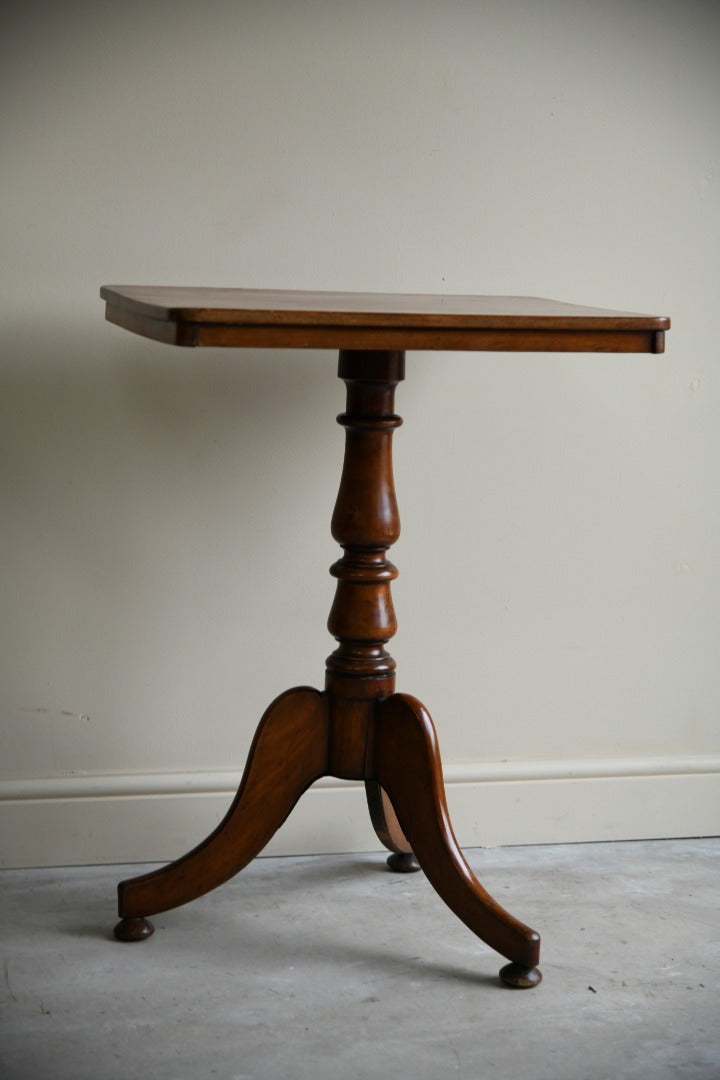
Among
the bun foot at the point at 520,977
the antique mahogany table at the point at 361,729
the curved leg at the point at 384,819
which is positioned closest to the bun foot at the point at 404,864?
the curved leg at the point at 384,819

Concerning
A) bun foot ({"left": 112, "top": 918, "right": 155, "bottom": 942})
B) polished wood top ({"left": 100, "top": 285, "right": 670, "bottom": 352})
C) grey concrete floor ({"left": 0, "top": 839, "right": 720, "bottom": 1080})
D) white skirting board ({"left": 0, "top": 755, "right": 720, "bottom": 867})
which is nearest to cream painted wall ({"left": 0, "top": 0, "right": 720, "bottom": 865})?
white skirting board ({"left": 0, "top": 755, "right": 720, "bottom": 867})

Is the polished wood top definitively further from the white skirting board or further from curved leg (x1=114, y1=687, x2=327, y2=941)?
the white skirting board

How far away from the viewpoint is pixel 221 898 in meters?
1.83

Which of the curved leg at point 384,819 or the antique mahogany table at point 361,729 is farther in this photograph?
the curved leg at point 384,819

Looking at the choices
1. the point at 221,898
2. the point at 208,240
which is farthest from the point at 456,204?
the point at 221,898

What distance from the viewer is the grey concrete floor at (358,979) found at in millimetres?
1400

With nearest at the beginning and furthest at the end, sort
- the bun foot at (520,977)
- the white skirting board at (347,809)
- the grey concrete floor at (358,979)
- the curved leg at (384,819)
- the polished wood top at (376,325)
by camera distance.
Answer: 1. the polished wood top at (376,325)
2. the grey concrete floor at (358,979)
3. the bun foot at (520,977)
4. the curved leg at (384,819)
5. the white skirting board at (347,809)

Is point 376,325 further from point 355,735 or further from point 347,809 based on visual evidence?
point 347,809

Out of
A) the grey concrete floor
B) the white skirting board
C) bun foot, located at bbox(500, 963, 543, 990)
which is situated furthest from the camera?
the white skirting board

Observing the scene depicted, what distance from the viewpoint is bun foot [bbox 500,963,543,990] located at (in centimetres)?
157

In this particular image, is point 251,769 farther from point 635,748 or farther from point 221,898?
point 635,748

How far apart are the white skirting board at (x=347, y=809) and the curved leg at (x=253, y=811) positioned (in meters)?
0.30

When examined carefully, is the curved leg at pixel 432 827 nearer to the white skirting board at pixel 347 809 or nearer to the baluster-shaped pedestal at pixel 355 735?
the baluster-shaped pedestal at pixel 355 735

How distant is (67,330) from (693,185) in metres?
1.00
